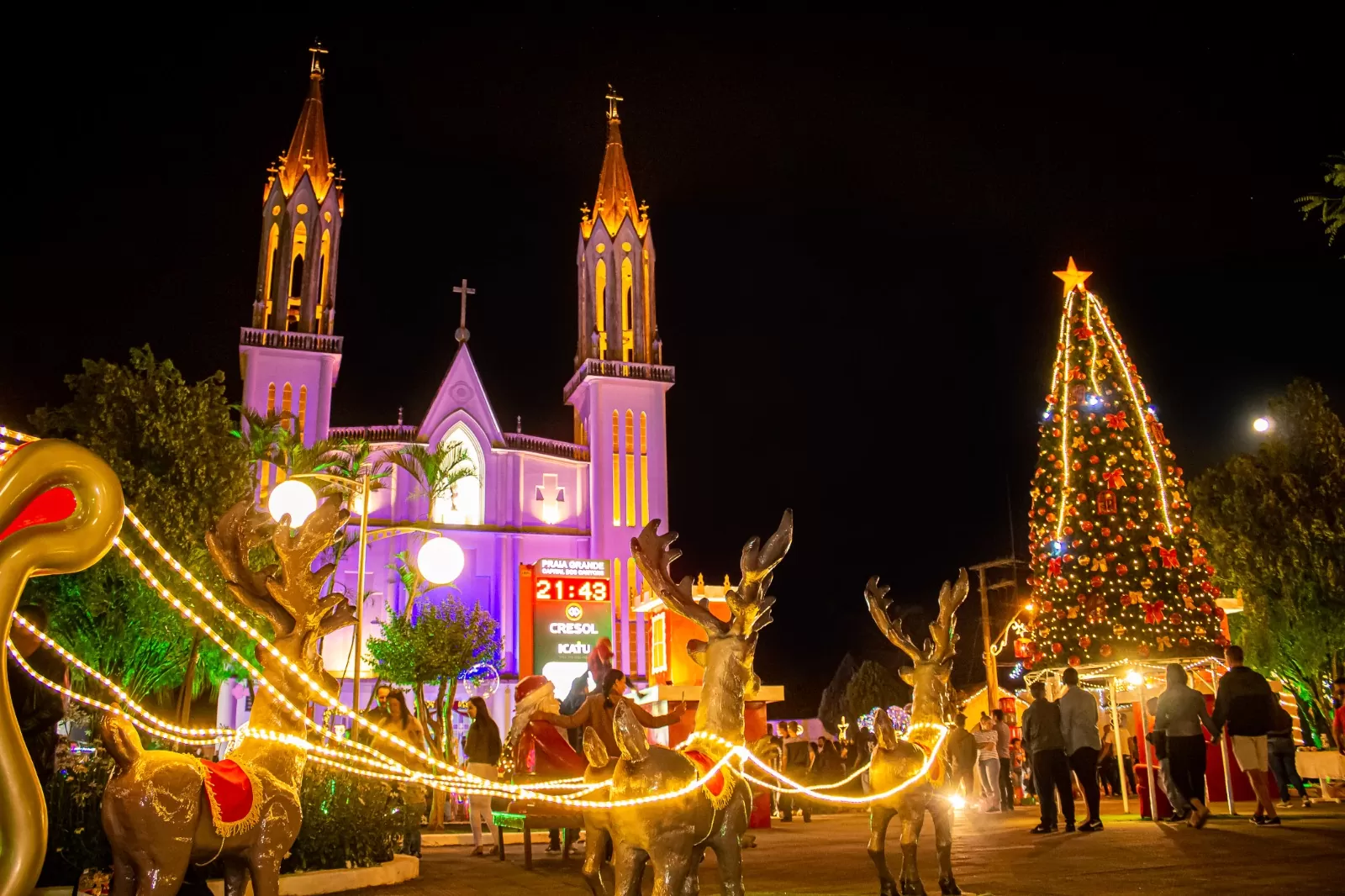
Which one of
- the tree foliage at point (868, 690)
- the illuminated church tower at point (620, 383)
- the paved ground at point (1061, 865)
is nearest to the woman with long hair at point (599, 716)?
the paved ground at point (1061, 865)

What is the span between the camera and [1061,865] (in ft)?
26.7

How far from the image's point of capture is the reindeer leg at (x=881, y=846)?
22.3 feet

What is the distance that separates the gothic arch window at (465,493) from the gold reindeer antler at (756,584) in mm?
34325

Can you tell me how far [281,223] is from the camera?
4219 centimetres

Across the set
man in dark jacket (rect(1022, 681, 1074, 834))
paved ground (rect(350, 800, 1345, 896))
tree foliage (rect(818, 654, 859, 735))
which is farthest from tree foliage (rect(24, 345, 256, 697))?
tree foliage (rect(818, 654, 859, 735))

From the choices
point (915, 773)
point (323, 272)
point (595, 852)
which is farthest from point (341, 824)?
point (323, 272)

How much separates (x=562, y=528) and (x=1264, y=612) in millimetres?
25483

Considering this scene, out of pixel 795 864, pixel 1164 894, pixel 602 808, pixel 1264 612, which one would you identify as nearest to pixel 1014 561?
pixel 1264 612

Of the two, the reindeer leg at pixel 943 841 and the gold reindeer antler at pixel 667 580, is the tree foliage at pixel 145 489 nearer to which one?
the gold reindeer antler at pixel 667 580

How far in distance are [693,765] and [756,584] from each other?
4.02 ft

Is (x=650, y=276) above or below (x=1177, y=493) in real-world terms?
above

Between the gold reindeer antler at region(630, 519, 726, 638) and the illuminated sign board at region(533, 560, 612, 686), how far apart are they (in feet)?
87.4

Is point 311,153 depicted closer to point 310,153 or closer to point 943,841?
point 310,153

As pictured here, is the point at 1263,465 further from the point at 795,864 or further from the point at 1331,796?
the point at 795,864
